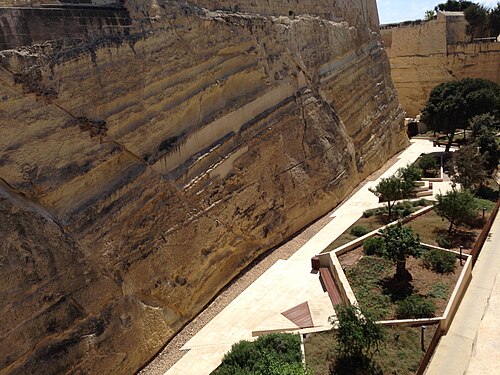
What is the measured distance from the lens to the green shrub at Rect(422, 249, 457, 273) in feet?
36.7

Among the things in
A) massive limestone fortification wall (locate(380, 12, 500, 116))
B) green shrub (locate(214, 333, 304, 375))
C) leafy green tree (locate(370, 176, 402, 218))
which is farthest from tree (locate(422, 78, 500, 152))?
green shrub (locate(214, 333, 304, 375))

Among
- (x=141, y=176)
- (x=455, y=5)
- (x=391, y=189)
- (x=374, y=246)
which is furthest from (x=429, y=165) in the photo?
(x=455, y=5)

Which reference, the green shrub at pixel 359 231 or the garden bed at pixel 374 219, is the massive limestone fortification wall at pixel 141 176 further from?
the green shrub at pixel 359 231

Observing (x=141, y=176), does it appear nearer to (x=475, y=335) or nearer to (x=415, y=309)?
(x=415, y=309)

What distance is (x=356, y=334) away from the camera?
8.11m

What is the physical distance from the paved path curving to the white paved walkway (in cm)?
243

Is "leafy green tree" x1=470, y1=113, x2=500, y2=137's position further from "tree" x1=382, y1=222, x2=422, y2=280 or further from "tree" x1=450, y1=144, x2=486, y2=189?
"tree" x1=382, y1=222, x2=422, y2=280

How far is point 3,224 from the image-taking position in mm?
7887

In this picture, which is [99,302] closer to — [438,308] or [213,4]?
[438,308]

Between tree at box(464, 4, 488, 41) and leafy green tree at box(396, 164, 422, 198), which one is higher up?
tree at box(464, 4, 488, 41)

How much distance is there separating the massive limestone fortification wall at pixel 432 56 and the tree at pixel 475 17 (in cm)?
35

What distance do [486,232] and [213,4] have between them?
397 inches

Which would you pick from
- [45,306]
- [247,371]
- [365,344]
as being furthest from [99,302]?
[365,344]

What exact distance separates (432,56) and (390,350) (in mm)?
24329
